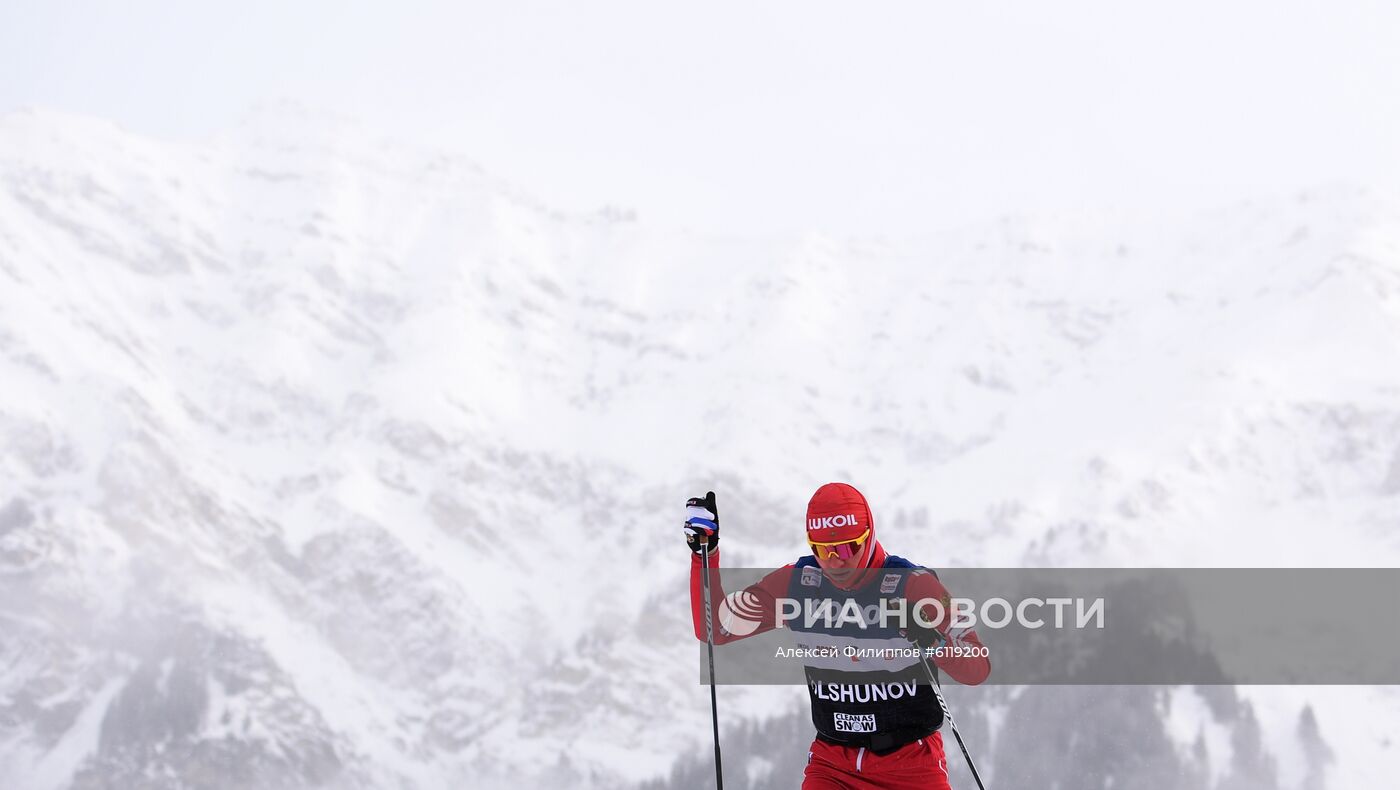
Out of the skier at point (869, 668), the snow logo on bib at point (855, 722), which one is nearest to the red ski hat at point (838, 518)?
the skier at point (869, 668)

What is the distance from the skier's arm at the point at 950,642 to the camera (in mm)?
7723

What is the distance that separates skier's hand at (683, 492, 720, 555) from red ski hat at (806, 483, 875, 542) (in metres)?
1.47

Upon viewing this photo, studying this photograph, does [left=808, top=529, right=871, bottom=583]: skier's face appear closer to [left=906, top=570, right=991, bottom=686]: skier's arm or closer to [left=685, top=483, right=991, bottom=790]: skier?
[left=685, top=483, right=991, bottom=790]: skier

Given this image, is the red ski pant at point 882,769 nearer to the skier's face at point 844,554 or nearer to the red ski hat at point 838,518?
the skier's face at point 844,554

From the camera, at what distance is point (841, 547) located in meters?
8.07

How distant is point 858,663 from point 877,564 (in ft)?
2.43

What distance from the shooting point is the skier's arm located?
7723mm

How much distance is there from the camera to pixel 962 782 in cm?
15400

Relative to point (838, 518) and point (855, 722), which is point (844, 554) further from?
point (855, 722)

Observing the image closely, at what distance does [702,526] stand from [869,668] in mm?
1960

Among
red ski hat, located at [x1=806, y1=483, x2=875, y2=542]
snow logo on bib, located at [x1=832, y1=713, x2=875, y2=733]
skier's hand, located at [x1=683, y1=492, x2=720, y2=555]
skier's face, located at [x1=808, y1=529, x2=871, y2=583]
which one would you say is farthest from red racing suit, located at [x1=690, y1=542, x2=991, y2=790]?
skier's hand, located at [x1=683, y1=492, x2=720, y2=555]

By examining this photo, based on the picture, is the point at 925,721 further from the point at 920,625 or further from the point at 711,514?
the point at 711,514

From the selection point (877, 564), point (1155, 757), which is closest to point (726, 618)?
point (877, 564)

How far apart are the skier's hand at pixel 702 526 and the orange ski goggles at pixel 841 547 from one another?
4.92ft
